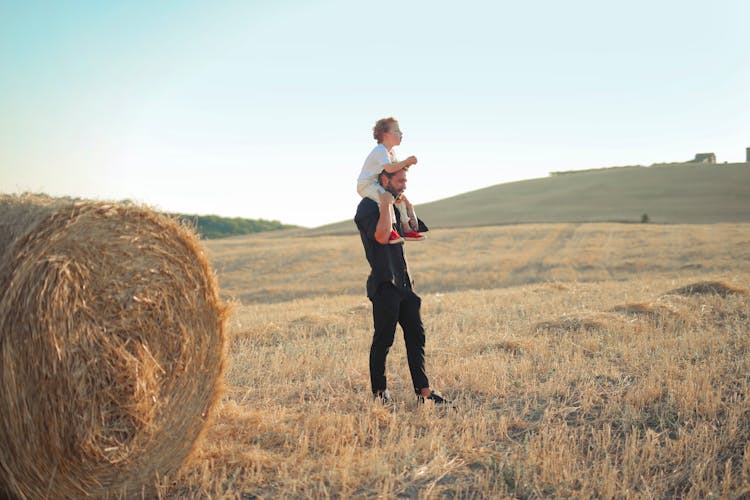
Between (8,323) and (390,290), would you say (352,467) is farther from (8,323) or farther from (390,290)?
(8,323)

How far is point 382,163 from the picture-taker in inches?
207

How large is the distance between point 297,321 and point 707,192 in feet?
167

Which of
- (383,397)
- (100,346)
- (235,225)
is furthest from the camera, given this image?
(235,225)

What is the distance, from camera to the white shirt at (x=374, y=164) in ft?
17.3

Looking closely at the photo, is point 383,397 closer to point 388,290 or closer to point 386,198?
point 388,290

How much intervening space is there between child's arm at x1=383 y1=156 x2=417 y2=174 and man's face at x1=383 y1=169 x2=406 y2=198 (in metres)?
0.10

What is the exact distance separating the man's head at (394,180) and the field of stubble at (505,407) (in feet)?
6.28

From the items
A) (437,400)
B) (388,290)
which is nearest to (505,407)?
(437,400)

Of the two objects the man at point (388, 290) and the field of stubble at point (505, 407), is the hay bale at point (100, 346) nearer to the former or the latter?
the field of stubble at point (505, 407)

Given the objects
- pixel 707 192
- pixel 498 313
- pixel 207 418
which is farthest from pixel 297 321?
pixel 707 192

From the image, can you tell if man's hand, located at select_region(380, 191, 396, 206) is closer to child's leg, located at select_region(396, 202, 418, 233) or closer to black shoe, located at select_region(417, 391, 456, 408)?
child's leg, located at select_region(396, 202, 418, 233)

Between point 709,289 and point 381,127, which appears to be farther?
point 709,289

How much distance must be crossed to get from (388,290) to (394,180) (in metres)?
0.97

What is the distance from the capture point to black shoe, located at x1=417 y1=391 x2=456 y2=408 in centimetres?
535
